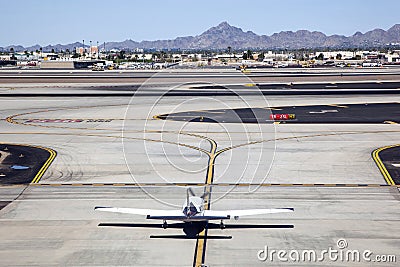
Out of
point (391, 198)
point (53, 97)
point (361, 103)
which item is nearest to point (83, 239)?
point (391, 198)

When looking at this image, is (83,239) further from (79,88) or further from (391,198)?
(79,88)

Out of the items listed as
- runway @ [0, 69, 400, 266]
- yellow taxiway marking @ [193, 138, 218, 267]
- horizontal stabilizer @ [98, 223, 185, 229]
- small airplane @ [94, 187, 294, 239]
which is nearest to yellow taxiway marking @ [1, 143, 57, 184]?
runway @ [0, 69, 400, 266]

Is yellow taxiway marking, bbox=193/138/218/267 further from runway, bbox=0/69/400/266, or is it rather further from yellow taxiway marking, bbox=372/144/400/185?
yellow taxiway marking, bbox=372/144/400/185

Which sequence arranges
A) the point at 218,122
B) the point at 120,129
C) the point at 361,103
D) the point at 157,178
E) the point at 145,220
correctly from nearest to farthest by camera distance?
the point at 145,220, the point at 157,178, the point at 120,129, the point at 218,122, the point at 361,103

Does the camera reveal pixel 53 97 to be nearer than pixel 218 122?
No

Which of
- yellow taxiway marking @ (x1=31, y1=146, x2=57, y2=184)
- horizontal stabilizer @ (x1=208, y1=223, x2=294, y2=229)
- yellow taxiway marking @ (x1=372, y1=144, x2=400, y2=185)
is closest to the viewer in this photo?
horizontal stabilizer @ (x1=208, y1=223, x2=294, y2=229)

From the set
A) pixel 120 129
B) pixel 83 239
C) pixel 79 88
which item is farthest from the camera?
pixel 79 88

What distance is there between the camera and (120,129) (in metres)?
70.3

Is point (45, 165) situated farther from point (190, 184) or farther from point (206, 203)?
point (206, 203)

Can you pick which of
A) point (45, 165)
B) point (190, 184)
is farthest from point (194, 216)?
point (45, 165)

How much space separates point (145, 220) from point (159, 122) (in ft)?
144

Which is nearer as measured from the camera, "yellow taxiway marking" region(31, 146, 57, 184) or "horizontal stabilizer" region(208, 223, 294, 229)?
"horizontal stabilizer" region(208, 223, 294, 229)

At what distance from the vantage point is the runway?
95.1ft

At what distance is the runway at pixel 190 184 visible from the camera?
29.0 m
